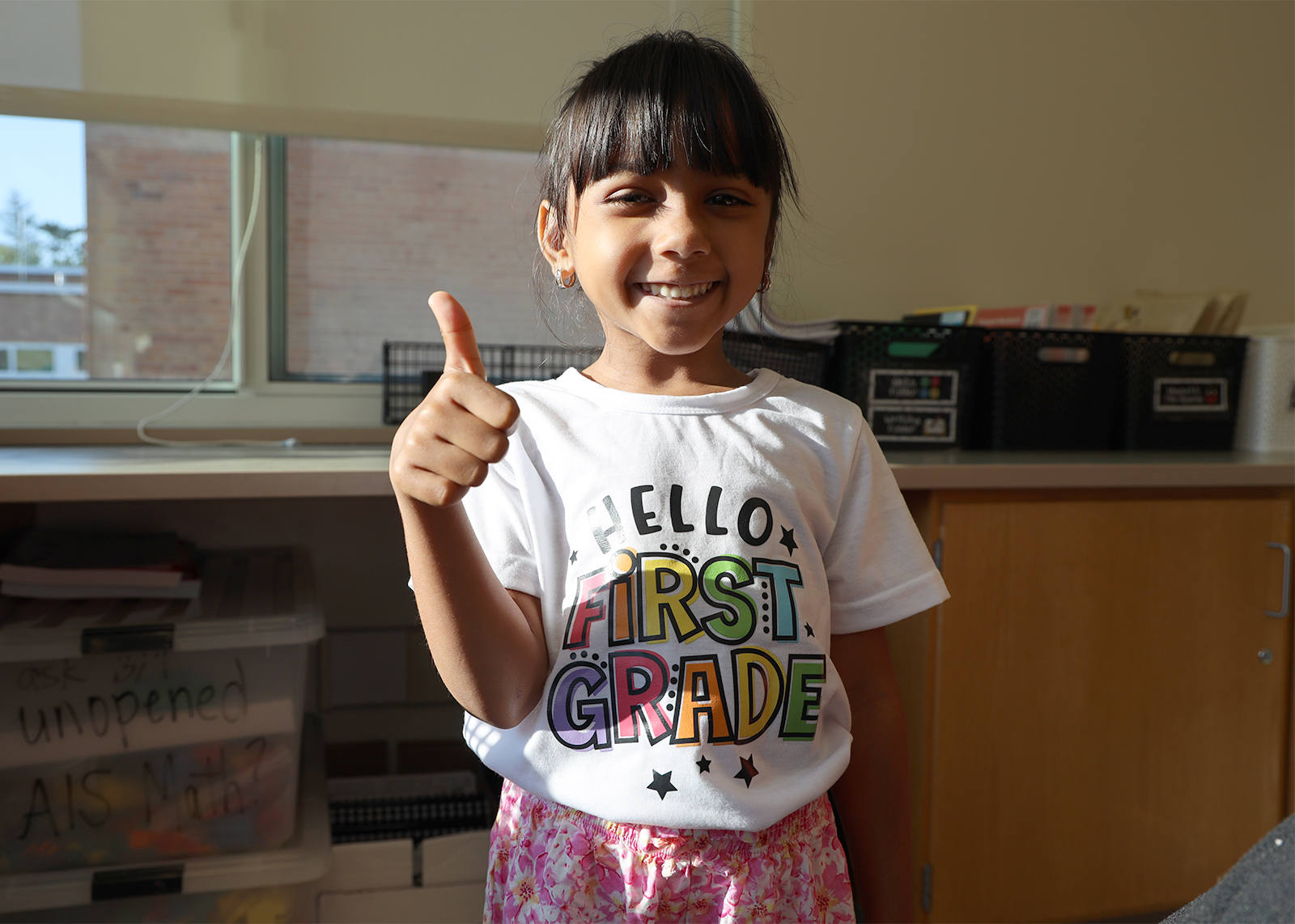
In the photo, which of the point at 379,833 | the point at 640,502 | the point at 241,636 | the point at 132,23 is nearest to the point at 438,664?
the point at 640,502

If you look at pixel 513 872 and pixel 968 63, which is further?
pixel 968 63

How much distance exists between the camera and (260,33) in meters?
1.45

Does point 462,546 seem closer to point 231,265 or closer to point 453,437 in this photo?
point 453,437

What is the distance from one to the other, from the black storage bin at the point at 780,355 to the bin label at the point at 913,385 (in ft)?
0.26

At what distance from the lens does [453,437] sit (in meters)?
0.53

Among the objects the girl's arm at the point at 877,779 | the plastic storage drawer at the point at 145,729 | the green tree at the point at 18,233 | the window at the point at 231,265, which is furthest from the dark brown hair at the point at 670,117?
the green tree at the point at 18,233

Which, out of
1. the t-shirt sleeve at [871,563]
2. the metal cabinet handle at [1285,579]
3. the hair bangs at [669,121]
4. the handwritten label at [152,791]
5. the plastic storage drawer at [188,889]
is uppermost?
the hair bangs at [669,121]

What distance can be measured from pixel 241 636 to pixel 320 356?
700mm

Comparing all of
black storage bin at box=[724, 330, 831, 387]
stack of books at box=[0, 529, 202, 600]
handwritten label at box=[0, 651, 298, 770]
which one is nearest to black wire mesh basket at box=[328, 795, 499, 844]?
handwritten label at box=[0, 651, 298, 770]

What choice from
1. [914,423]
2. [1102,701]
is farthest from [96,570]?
[1102,701]

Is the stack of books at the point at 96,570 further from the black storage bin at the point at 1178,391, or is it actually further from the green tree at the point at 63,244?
the black storage bin at the point at 1178,391

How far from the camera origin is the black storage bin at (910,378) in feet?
4.59

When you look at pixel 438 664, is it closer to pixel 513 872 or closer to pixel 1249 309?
pixel 513 872

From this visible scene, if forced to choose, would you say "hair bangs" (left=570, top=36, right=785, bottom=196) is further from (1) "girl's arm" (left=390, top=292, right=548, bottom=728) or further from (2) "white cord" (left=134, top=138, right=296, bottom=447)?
(2) "white cord" (left=134, top=138, right=296, bottom=447)
